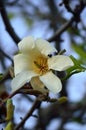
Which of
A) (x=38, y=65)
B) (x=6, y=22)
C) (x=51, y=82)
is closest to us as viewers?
(x=51, y=82)

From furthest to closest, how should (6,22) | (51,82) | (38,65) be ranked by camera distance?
(6,22)
(38,65)
(51,82)

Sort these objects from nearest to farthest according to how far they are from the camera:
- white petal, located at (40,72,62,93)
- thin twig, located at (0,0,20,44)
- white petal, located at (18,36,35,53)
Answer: white petal, located at (40,72,62,93), white petal, located at (18,36,35,53), thin twig, located at (0,0,20,44)

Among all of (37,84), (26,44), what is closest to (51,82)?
(37,84)

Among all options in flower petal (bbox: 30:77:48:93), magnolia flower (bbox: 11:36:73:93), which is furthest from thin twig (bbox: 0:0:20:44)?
flower petal (bbox: 30:77:48:93)

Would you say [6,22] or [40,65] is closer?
[40,65]

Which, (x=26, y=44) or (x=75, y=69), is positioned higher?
(x=26, y=44)

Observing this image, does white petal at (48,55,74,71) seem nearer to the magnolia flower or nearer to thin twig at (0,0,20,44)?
the magnolia flower

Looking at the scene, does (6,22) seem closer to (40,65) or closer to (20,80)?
(40,65)
